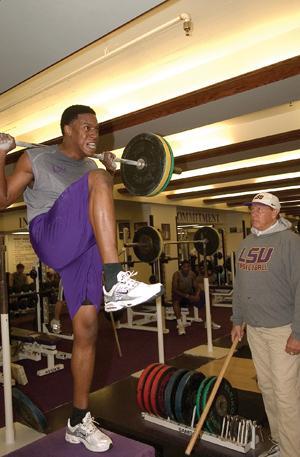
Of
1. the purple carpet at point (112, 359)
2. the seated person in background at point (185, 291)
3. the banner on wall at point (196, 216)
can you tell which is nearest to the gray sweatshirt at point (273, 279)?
the purple carpet at point (112, 359)

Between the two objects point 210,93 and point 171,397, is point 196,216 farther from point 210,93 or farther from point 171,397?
point 171,397

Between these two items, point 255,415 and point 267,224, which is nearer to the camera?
point 267,224

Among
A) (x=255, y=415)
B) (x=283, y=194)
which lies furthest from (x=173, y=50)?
(x=283, y=194)

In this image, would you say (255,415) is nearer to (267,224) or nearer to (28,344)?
(267,224)

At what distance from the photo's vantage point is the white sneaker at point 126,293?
1446 mm

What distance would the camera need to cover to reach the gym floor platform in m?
2.51

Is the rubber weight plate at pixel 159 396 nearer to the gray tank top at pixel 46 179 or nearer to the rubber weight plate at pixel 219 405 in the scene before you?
the rubber weight plate at pixel 219 405

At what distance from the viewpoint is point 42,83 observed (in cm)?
328

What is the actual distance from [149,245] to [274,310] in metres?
3.13

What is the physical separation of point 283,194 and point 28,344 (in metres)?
6.38

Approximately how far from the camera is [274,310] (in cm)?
221

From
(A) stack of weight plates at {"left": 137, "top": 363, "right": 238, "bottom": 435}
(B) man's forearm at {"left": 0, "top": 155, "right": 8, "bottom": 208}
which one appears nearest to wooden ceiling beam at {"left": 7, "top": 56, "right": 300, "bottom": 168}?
(B) man's forearm at {"left": 0, "top": 155, "right": 8, "bottom": 208}

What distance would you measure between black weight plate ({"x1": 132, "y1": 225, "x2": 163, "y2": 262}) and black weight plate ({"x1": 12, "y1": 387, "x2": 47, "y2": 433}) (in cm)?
266

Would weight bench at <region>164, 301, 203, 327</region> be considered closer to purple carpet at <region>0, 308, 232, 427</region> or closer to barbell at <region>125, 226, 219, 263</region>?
purple carpet at <region>0, 308, 232, 427</region>
